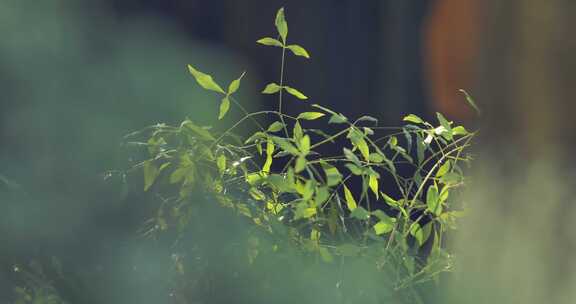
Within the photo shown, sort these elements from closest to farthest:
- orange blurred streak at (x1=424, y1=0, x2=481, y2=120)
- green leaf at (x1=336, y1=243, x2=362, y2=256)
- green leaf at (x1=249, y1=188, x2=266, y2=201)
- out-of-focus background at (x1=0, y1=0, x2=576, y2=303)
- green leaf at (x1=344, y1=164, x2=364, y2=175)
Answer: out-of-focus background at (x1=0, y1=0, x2=576, y2=303) < green leaf at (x1=344, y1=164, x2=364, y2=175) < green leaf at (x1=336, y1=243, x2=362, y2=256) < green leaf at (x1=249, y1=188, x2=266, y2=201) < orange blurred streak at (x1=424, y1=0, x2=481, y2=120)

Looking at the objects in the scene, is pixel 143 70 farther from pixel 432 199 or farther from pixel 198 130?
pixel 432 199

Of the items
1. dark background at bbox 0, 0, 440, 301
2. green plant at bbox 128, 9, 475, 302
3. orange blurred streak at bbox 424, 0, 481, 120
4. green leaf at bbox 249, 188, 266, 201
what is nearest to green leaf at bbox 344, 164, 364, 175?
green plant at bbox 128, 9, 475, 302

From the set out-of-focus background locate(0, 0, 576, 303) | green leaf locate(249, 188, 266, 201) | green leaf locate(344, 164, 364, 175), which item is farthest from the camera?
green leaf locate(249, 188, 266, 201)

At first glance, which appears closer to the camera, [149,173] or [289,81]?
[149,173]

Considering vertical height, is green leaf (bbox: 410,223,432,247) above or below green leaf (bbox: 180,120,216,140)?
below

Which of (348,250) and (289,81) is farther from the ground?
(348,250)

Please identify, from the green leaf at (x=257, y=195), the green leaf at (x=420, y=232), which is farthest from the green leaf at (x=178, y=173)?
the green leaf at (x=420, y=232)

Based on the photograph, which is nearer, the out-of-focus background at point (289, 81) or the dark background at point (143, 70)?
the out-of-focus background at point (289, 81)

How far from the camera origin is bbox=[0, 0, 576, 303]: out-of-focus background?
1.21 meters

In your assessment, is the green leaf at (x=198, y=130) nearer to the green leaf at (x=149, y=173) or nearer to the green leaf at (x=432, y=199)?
the green leaf at (x=149, y=173)

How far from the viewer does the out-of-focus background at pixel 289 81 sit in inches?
47.8

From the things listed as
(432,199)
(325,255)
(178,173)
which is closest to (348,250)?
(325,255)

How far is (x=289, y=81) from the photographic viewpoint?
3910 mm

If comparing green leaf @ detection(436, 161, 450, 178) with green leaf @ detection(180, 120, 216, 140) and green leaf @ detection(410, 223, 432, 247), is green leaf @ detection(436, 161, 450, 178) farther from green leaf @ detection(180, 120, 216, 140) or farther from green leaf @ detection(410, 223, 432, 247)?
green leaf @ detection(180, 120, 216, 140)
